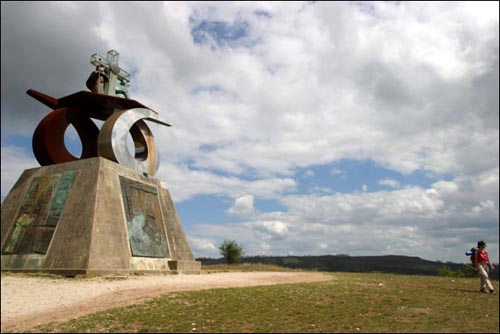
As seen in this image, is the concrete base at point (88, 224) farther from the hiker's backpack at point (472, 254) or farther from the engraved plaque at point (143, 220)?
the hiker's backpack at point (472, 254)

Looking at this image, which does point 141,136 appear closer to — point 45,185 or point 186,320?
point 45,185

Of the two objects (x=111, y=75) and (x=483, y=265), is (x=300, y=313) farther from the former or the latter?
(x=111, y=75)

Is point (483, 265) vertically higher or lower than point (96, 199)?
lower

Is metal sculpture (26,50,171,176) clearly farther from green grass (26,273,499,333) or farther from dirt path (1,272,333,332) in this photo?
green grass (26,273,499,333)

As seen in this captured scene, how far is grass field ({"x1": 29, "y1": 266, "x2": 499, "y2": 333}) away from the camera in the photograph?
28.5ft

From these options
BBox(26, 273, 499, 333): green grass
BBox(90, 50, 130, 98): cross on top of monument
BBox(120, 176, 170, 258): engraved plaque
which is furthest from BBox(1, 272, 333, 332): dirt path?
BBox(90, 50, 130, 98): cross on top of monument

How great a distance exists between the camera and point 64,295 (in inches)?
516

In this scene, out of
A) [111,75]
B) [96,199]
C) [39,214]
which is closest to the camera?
[96,199]

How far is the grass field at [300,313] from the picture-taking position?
8.70 metres

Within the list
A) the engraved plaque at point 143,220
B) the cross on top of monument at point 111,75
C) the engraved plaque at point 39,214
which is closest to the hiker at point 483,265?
the engraved plaque at point 143,220

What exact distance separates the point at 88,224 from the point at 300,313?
510 inches

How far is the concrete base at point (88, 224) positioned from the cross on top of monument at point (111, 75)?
6.61m

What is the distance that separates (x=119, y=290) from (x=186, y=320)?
569 centimetres

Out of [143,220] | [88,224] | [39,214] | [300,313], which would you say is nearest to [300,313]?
[300,313]
